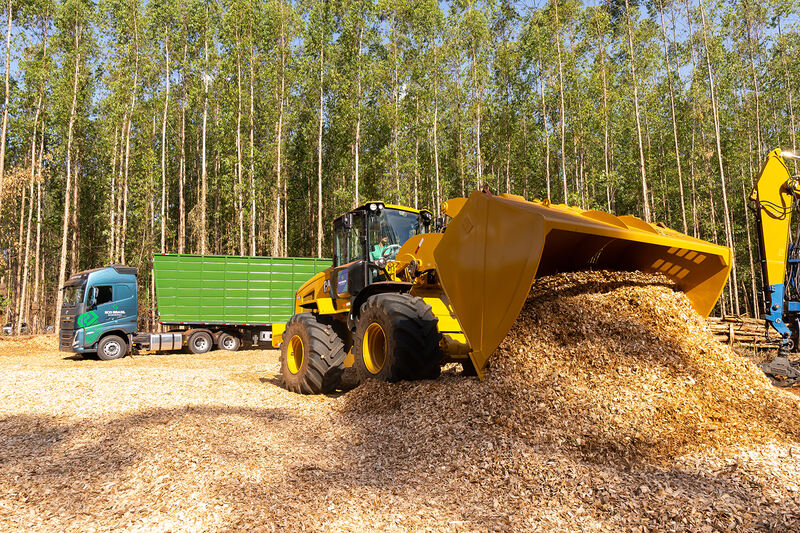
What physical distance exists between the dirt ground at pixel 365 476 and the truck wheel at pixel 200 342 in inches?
416

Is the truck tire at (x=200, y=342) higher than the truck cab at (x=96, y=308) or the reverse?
the reverse

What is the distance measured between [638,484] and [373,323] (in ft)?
9.62

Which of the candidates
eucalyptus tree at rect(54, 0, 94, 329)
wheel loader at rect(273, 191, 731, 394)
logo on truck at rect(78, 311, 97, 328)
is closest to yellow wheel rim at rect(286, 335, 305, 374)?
wheel loader at rect(273, 191, 731, 394)

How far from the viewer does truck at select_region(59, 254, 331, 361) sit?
43.1ft

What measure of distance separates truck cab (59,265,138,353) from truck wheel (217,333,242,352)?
251 centimetres

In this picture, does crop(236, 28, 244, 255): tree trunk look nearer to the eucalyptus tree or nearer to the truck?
the truck

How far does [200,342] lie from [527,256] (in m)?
13.9

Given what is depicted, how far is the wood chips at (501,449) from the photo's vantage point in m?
2.55

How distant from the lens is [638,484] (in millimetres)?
2713

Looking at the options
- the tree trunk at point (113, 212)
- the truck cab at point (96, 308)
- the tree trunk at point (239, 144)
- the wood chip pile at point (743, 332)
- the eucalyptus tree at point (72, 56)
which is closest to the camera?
the wood chip pile at point (743, 332)

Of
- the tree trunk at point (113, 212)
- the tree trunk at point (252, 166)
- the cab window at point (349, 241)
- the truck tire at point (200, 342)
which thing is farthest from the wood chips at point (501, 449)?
the tree trunk at point (113, 212)

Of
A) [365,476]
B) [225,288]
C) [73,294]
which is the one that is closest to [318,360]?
[365,476]

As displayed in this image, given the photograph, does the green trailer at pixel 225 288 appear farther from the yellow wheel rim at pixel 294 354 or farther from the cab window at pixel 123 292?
the yellow wheel rim at pixel 294 354

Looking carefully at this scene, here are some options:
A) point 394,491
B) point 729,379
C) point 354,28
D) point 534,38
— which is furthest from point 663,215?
point 394,491
